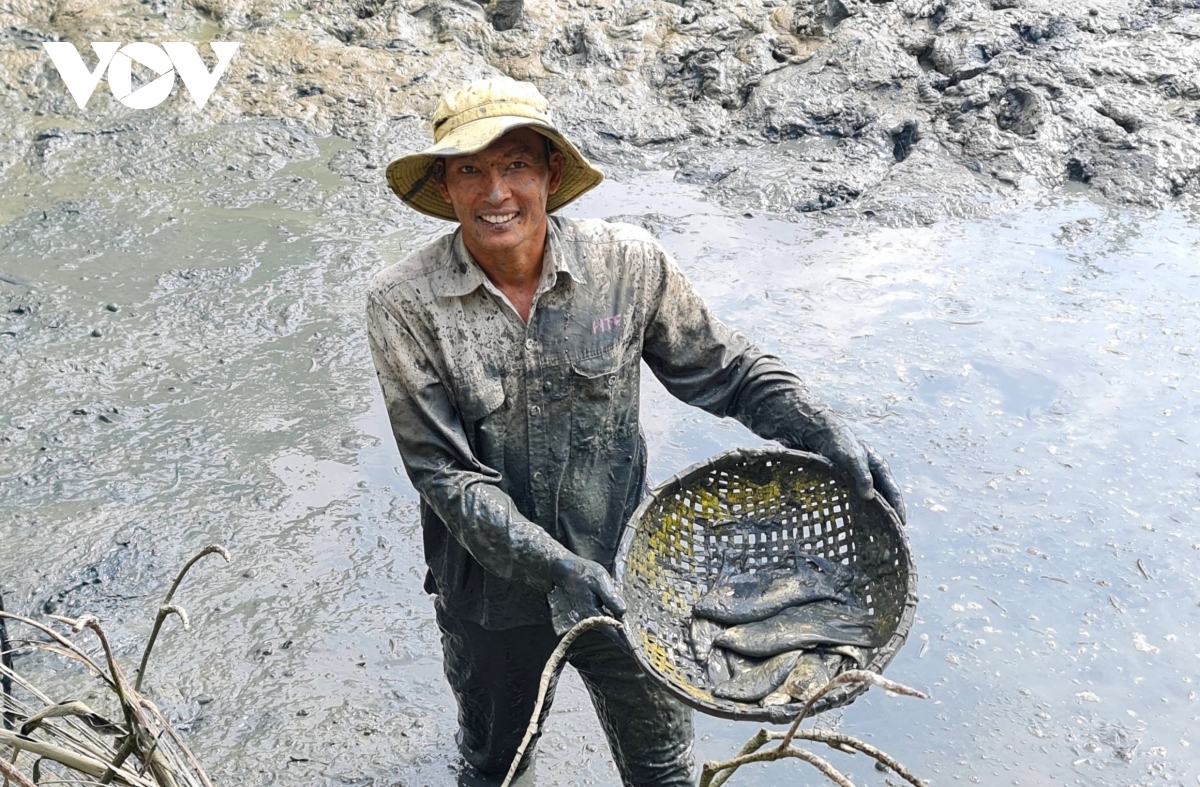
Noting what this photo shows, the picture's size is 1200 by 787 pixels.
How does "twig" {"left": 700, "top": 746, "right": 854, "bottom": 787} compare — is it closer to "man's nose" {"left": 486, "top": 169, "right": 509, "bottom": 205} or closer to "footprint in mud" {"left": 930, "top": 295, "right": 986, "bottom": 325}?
"man's nose" {"left": 486, "top": 169, "right": 509, "bottom": 205}

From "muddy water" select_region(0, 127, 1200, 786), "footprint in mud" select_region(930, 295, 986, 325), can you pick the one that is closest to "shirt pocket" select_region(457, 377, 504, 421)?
"muddy water" select_region(0, 127, 1200, 786)

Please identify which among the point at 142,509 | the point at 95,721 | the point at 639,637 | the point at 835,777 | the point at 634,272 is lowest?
the point at 142,509

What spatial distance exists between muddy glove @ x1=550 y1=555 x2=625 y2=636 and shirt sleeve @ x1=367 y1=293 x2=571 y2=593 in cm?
6

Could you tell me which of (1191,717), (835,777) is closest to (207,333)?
(1191,717)

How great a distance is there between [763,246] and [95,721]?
4848mm

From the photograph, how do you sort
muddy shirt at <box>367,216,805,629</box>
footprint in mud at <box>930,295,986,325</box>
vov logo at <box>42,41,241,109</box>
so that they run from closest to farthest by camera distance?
muddy shirt at <box>367,216,805,629</box>, footprint in mud at <box>930,295,986,325</box>, vov logo at <box>42,41,241,109</box>

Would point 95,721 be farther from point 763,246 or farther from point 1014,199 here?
Answer: point 1014,199

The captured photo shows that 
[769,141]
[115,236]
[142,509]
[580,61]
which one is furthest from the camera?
[580,61]

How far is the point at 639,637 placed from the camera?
7.83 feet

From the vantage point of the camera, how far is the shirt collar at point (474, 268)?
240 centimetres

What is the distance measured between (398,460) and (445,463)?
7.35ft

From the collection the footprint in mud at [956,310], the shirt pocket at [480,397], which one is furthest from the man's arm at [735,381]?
the footprint in mud at [956,310]

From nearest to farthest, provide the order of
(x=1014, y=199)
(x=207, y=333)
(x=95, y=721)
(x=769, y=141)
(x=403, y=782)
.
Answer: (x=95, y=721), (x=403, y=782), (x=207, y=333), (x=1014, y=199), (x=769, y=141)

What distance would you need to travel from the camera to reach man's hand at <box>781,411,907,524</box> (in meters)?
2.50
